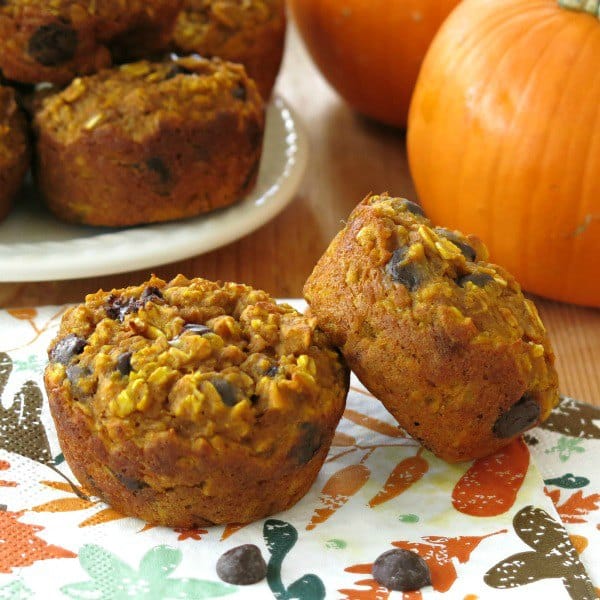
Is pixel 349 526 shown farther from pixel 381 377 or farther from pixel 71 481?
pixel 71 481

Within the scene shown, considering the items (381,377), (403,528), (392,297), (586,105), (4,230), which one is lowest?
(4,230)

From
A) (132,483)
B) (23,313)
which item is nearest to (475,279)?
(132,483)

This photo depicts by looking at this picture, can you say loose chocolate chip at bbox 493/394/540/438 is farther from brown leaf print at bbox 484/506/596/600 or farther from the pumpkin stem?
the pumpkin stem

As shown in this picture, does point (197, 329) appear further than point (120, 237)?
No

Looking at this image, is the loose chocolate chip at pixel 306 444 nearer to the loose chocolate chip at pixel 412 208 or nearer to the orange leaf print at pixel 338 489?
the orange leaf print at pixel 338 489

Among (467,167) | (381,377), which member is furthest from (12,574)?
(467,167)

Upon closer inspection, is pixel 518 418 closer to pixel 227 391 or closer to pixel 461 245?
pixel 461 245

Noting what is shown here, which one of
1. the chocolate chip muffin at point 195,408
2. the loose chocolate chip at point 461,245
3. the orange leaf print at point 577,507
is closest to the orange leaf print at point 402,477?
the chocolate chip muffin at point 195,408
